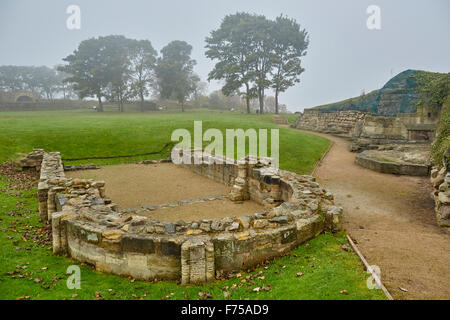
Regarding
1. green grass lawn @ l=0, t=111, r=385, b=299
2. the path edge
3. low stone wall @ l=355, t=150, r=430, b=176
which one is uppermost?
low stone wall @ l=355, t=150, r=430, b=176

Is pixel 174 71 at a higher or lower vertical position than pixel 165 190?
higher

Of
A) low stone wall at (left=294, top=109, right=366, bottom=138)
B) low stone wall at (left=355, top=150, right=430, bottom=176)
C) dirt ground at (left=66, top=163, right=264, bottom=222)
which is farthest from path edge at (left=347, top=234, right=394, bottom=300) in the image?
low stone wall at (left=294, top=109, right=366, bottom=138)

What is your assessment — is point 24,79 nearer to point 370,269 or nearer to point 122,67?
point 122,67

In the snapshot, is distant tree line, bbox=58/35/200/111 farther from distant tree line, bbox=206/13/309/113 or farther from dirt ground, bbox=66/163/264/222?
dirt ground, bbox=66/163/264/222

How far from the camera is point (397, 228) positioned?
823 centimetres

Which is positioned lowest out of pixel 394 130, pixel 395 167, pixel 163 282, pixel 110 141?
pixel 163 282

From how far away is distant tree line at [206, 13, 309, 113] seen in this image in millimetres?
43703

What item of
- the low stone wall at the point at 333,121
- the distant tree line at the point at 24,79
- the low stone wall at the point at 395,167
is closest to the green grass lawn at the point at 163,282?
the low stone wall at the point at 395,167

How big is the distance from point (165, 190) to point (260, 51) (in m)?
35.7

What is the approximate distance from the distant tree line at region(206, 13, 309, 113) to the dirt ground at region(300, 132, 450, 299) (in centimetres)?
3088

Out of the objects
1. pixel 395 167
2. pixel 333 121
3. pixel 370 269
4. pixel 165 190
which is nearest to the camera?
pixel 370 269

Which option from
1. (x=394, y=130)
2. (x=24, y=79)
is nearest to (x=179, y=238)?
(x=394, y=130)

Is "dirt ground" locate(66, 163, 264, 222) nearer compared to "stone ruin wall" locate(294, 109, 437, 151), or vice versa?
"dirt ground" locate(66, 163, 264, 222)

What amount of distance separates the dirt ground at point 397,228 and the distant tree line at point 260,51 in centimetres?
3088
